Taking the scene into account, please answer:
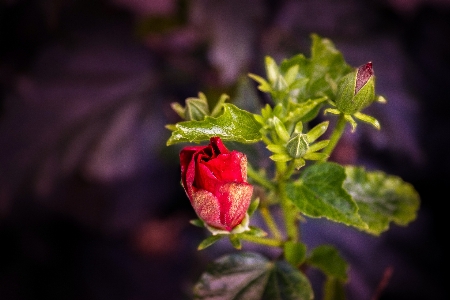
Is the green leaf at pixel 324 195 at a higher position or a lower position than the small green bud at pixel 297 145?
lower

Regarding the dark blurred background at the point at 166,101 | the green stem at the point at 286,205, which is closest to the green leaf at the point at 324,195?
the green stem at the point at 286,205

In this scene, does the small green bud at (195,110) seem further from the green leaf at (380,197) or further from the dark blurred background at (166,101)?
the dark blurred background at (166,101)

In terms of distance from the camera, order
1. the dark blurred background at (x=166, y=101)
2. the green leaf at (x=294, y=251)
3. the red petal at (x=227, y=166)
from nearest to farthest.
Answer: the red petal at (x=227, y=166), the green leaf at (x=294, y=251), the dark blurred background at (x=166, y=101)

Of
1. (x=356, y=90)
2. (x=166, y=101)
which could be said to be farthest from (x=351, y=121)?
(x=166, y=101)

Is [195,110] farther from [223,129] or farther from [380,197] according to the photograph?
[380,197]

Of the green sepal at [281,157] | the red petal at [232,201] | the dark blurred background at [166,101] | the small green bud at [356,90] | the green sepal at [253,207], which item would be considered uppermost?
the small green bud at [356,90]

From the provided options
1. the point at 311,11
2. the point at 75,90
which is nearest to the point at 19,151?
the point at 75,90
